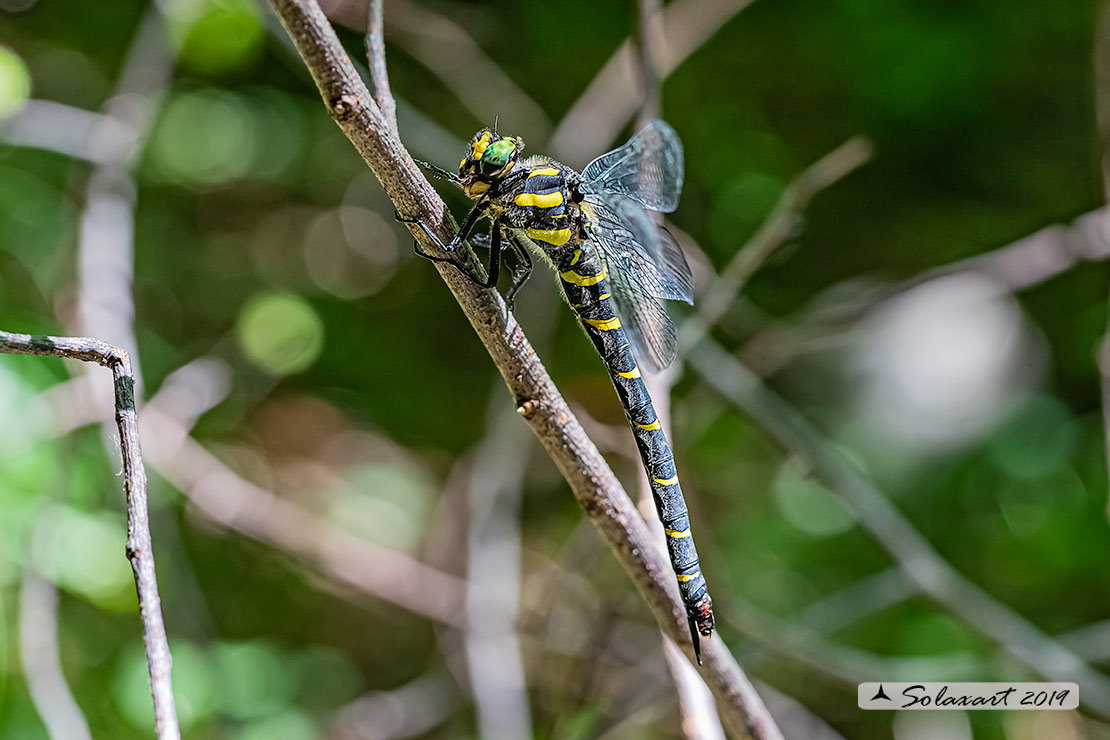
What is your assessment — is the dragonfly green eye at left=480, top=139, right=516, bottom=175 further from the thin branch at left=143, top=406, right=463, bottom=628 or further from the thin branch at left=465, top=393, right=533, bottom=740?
the thin branch at left=143, top=406, right=463, bottom=628

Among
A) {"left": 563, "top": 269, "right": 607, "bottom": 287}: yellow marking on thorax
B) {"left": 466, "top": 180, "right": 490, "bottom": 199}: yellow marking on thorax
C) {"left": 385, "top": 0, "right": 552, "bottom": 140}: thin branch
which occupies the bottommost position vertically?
{"left": 563, "top": 269, "right": 607, "bottom": 287}: yellow marking on thorax

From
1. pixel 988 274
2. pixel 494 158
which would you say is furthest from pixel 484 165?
pixel 988 274

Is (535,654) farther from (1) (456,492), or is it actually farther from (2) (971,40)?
(2) (971,40)

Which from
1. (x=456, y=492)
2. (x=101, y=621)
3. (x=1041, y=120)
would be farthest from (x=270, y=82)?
(x=1041, y=120)

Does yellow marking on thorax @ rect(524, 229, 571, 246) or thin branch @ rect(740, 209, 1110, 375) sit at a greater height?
thin branch @ rect(740, 209, 1110, 375)

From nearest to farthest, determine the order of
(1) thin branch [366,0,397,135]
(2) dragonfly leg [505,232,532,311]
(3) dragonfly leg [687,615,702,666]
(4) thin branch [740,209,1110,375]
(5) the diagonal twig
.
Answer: (1) thin branch [366,0,397,135] < (3) dragonfly leg [687,615,702,666] < (2) dragonfly leg [505,232,532,311] < (4) thin branch [740,209,1110,375] < (5) the diagonal twig

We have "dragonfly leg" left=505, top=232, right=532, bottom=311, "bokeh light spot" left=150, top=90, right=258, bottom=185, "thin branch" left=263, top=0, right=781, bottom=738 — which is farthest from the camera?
"bokeh light spot" left=150, top=90, right=258, bottom=185

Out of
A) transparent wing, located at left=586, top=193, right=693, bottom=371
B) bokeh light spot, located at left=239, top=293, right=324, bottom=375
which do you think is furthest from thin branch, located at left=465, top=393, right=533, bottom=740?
transparent wing, located at left=586, top=193, right=693, bottom=371

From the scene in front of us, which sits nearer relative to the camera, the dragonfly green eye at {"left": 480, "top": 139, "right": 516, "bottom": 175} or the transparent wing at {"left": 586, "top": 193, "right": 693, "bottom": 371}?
the dragonfly green eye at {"left": 480, "top": 139, "right": 516, "bottom": 175}
